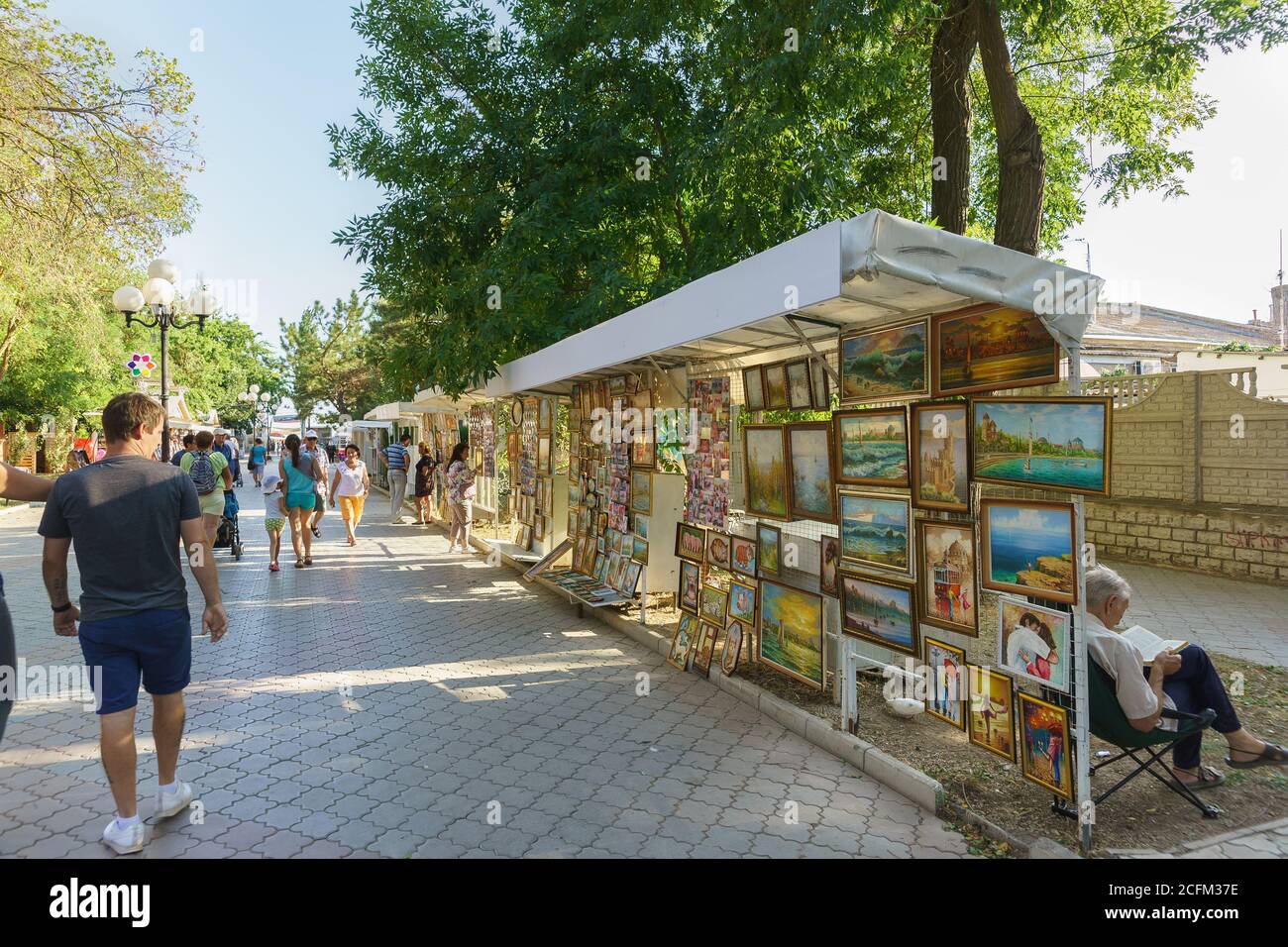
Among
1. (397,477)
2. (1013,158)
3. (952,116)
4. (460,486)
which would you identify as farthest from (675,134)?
(397,477)

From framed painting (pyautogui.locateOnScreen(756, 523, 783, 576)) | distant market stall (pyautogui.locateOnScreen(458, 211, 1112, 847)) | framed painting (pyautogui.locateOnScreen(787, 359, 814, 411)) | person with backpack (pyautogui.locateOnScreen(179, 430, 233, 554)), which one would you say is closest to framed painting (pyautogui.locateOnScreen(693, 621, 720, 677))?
distant market stall (pyautogui.locateOnScreen(458, 211, 1112, 847))

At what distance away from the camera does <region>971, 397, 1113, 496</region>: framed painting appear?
326 cm

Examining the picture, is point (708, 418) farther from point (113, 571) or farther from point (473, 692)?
point (113, 571)

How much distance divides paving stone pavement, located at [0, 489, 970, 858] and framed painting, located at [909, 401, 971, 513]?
5.12 ft

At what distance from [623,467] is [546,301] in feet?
13.3

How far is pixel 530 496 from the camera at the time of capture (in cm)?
1132

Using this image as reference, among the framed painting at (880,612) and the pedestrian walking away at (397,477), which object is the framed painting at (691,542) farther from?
the pedestrian walking away at (397,477)

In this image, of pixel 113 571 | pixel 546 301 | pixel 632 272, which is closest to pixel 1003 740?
pixel 113 571

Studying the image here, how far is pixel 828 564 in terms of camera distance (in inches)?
193

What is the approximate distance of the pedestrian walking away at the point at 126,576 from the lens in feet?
10.8

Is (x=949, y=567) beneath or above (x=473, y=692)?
above

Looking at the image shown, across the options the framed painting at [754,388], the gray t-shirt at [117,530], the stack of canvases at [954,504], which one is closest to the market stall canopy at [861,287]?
the stack of canvases at [954,504]

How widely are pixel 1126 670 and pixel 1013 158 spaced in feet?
18.1

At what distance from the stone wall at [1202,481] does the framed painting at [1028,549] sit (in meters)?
7.54
